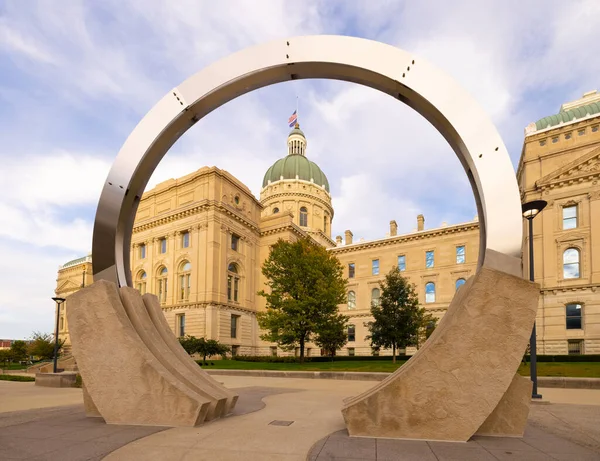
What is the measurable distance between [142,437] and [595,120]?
4990cm

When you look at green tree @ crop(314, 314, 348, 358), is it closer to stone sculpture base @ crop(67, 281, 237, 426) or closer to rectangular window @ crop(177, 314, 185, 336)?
rectangular window @ crop(177, 314, 185, 336)

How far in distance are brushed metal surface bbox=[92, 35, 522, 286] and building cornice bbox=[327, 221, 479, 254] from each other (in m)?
49.7

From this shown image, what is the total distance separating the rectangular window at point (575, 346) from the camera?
3675cm

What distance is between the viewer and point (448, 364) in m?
5.86

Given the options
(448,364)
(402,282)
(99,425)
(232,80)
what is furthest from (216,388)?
(402,282)

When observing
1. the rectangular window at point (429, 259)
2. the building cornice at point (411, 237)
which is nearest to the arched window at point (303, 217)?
the building cornice at point (411, 237)

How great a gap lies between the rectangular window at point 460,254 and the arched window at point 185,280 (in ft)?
115

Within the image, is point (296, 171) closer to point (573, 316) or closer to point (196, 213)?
point (196, 213)

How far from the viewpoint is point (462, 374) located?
5.80m

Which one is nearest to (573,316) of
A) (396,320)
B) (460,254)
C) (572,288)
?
(572,288)

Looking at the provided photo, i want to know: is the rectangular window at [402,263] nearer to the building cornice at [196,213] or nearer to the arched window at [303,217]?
the building cornice at [196,213]

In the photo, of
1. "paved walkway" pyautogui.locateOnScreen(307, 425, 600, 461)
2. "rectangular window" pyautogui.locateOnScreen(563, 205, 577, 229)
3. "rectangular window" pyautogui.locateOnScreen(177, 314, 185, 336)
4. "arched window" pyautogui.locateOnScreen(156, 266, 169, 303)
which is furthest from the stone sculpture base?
"arched window" pyautogui.locateOnScreen(156, 266, 169, 303)

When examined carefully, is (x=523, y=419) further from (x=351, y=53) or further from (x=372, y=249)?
(x=372, y=249)

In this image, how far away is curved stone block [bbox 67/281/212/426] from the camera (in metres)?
6.49
